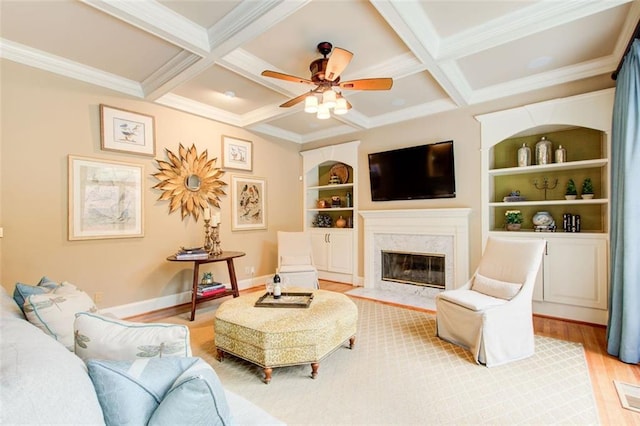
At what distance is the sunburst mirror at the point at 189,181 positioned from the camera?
3.98 m

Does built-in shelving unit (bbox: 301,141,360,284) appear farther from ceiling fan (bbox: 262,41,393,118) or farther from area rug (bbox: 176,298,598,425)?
area rug (bbox: 176,298,598,425)

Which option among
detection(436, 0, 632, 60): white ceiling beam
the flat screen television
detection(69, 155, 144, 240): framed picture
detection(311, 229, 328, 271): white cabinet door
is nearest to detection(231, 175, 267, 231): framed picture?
detection(311, 229, 328, 271): white cabinet door

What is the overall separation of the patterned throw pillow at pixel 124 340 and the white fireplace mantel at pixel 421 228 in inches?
150

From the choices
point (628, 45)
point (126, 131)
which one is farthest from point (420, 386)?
point (126, 131)

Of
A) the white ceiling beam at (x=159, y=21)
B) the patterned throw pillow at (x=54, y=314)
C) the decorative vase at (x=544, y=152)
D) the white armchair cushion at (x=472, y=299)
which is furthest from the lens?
the decorative vase at (x=544, y=152)

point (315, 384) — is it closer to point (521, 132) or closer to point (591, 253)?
point (591, 253)

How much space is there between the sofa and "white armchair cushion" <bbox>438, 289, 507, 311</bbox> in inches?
83.1

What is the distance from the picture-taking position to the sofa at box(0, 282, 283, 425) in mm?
693

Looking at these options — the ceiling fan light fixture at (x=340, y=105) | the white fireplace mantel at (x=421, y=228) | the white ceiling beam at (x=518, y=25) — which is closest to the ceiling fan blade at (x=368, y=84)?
the ceiling fan light fixture at (x=340, y=105)

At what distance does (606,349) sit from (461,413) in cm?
186

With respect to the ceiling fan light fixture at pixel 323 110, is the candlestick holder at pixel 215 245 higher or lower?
lower

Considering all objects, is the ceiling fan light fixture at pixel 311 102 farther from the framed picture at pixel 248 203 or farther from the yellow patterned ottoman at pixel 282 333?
the framed picture at pixel 248 203

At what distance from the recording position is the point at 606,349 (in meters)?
2.67

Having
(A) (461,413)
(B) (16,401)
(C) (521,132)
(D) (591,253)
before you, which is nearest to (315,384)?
(A) (461,413)
